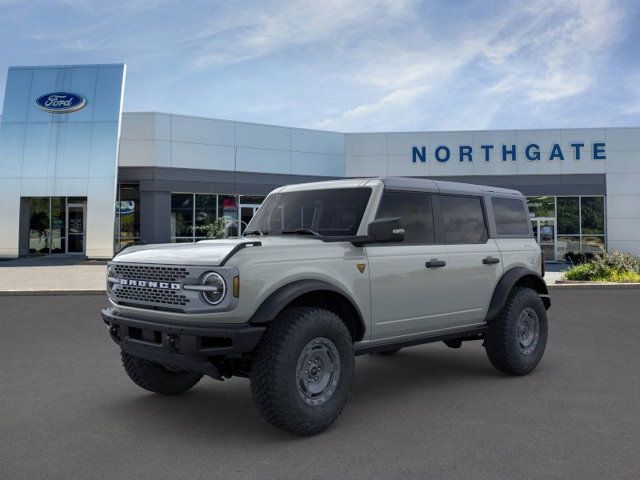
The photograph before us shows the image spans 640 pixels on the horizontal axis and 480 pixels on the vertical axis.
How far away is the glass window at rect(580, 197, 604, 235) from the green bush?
38.5 feet

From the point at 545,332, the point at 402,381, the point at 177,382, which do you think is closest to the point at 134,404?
the point at 177,382

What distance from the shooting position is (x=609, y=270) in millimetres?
18141

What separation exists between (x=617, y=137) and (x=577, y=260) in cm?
743

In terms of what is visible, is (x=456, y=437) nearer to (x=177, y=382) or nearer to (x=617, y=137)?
(x=177, y=382)

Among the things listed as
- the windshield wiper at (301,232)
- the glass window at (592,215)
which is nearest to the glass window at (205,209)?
the glass window at (592,215)

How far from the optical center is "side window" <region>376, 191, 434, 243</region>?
5.51 m

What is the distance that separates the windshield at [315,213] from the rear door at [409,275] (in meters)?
0.25

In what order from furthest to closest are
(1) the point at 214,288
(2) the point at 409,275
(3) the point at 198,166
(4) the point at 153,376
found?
1. (3) the point at 198,166
2. (4) the point at 153,376
3. (2) the point at 409,275
4. (1) the point at 214,288

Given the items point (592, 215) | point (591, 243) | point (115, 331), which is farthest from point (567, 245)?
point (115, 331)

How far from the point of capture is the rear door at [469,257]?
231 inches

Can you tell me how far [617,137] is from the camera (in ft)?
98.4

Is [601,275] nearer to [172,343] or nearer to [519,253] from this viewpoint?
[519,253]

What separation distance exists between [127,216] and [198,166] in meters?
4.51

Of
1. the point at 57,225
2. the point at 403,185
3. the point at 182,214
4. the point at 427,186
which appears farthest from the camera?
the point at 57,225
